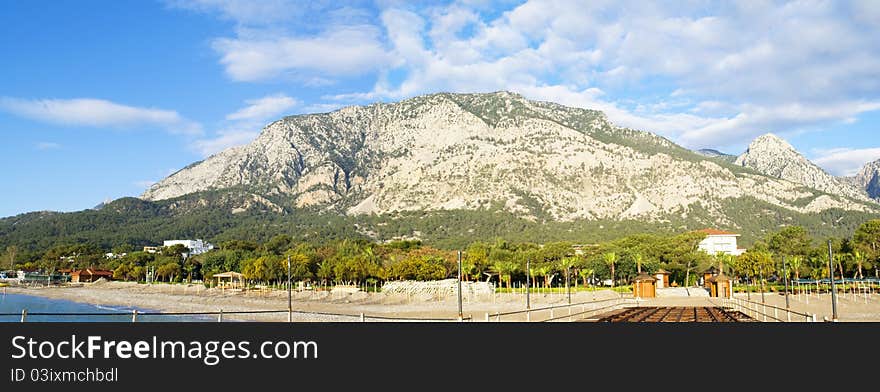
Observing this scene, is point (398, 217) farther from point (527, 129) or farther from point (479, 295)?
point (479, 295)

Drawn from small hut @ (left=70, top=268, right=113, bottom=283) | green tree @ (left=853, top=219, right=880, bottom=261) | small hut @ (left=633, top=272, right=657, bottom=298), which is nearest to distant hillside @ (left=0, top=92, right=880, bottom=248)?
small hut @ (left=70, top=268, right=113, bottom=283)

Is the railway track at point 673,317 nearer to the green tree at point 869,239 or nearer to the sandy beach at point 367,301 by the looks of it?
the sandy beach at point 367,301

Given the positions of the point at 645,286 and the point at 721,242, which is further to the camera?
the point at 721,242

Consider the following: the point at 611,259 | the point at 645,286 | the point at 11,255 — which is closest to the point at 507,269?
the point at 611,259

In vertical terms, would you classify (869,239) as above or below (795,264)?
above

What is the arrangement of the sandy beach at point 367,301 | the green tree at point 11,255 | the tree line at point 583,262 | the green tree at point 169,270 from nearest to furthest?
the sandy beach at point 367,301
the tree line at point 583,262
the green tree at point 169,270
the green tree at point 11,255

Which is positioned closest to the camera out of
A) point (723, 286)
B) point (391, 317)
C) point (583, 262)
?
point (391, 317)

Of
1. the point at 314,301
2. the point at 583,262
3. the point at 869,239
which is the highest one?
the point at 869,239

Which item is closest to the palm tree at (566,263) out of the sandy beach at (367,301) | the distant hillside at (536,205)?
the sandy beach at (367,301)

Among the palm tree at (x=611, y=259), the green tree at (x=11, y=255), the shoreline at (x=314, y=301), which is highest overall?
the green tree at (x=11, y=255)

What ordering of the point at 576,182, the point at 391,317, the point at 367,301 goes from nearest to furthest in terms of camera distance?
the point at 391,317 → the point at 367,301 → the point at 576,182

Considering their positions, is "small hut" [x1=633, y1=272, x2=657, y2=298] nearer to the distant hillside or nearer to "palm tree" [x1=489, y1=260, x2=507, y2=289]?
"palm tree" [x1=489, y1=260, x2=507, y2=289]

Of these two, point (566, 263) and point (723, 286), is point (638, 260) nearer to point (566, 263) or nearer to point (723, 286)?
point (566, 263)
